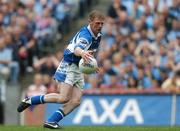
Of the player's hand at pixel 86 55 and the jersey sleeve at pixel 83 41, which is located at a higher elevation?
the jersey sleeve at pixel 83 41

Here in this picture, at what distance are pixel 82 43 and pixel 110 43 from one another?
24.5 ft

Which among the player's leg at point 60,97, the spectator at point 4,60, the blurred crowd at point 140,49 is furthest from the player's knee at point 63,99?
the spectator at point 4,60

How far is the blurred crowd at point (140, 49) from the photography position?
60.5 ft

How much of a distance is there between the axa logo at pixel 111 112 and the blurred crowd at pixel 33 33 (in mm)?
2063

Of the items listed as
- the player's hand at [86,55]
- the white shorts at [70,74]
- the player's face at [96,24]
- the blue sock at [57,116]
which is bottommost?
the blue sock at [57,116]

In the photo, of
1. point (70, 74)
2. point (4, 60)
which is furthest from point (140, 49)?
point (70, 74)

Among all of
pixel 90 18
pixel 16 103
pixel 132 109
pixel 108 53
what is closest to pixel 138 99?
pixel 132 109

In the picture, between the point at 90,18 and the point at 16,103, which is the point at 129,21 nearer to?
the point at 16,103

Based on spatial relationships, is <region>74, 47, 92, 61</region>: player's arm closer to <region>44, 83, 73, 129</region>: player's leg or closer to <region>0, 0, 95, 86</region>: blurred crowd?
<region>44, 83, 73, 129</region>: player's leg

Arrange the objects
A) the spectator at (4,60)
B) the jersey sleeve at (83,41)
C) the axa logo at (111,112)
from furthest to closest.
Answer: the spectator at (4,60) < the axa logo at (111,112) < the jersey sleeve at (83,41)

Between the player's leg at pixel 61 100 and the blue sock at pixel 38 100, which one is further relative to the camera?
the blue sock at pixel 38 100

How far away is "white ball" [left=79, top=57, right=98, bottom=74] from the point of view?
40.8 feet

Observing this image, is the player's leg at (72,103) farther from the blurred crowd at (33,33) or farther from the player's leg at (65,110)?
the blurred crowd at (33,33)

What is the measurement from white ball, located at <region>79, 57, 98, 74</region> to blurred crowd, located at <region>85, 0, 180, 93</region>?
17.6 ft
